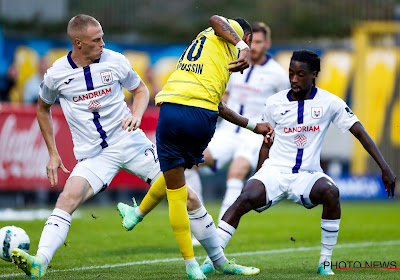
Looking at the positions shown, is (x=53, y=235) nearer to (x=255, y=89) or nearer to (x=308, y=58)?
(x=308, y=58)

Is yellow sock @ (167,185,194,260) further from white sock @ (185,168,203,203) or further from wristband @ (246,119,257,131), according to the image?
white sock @ (185,168,203,203)

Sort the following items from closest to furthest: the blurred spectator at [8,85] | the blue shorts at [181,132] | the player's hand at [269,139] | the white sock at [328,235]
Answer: the blue shorts at [181,132], the white sock at [328,235], the player's hand at [269,139], the blurred spectator at [8,85]

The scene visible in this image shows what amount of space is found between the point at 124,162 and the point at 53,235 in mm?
993

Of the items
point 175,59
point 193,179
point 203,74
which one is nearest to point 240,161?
point 193,179

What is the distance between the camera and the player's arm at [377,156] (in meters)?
6.38

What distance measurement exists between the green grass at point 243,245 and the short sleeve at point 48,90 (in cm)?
151

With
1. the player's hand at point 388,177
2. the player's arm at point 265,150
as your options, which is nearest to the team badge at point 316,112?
the player's arm at point 265,150

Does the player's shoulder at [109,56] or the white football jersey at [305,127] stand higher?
the player's shoulder at [109,56]

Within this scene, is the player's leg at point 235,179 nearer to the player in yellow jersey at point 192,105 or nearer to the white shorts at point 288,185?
the white shorts at point 288,185

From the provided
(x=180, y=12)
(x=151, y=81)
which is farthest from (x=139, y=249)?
(x=180, y=12)

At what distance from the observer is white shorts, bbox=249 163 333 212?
6742mm

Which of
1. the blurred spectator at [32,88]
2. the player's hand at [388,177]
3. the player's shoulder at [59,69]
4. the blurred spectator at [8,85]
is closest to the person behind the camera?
the player's hand at [388,177]

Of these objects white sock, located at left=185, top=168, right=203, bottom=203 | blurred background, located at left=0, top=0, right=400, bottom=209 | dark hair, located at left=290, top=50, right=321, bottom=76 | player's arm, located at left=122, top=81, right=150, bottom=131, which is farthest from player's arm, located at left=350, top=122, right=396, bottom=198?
blurred background, located at left=0, top=0, right=400, bottom=209

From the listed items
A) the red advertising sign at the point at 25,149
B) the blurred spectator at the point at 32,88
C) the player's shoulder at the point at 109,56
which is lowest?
the red advertising sign at the point at 25,149
